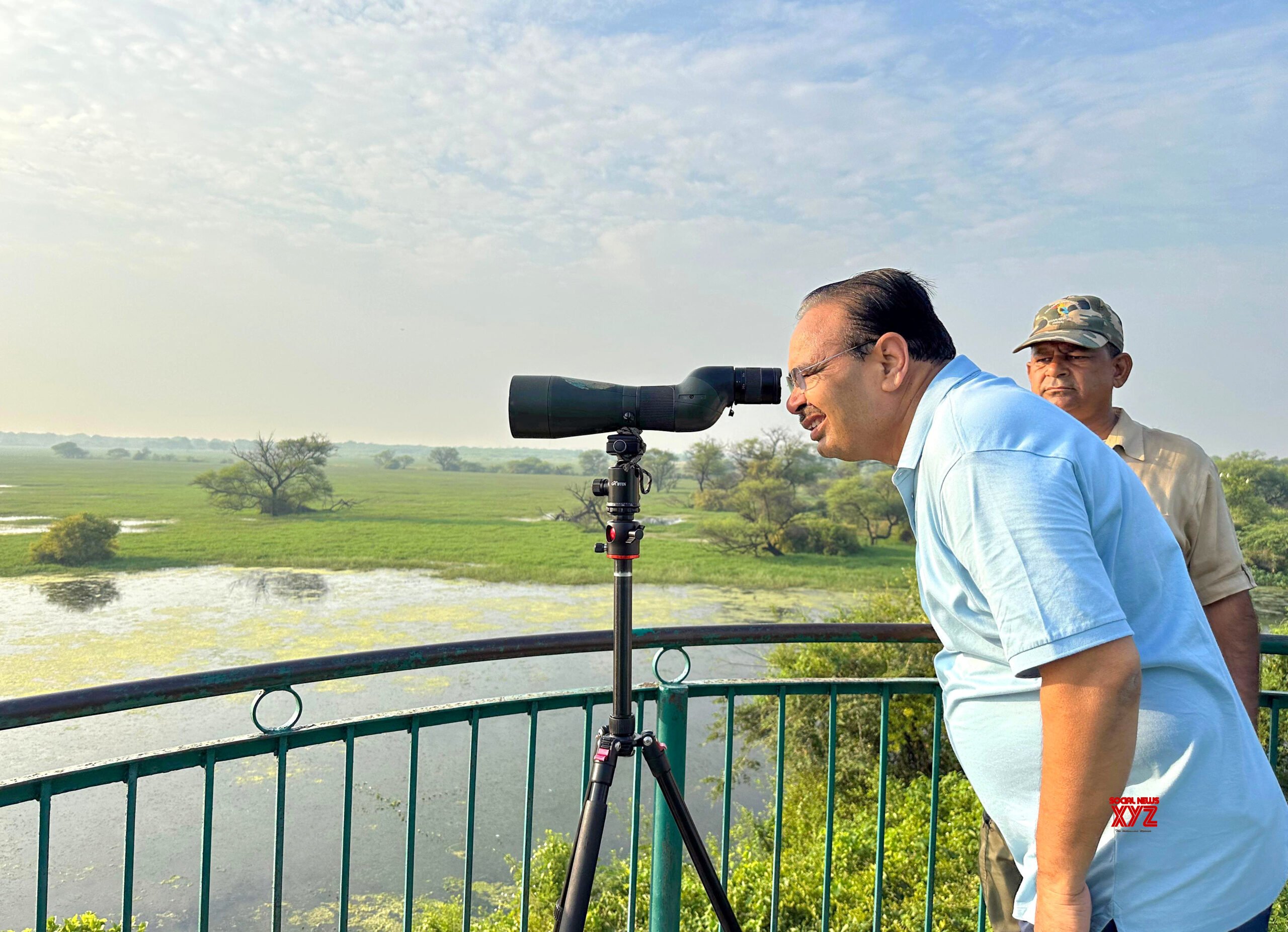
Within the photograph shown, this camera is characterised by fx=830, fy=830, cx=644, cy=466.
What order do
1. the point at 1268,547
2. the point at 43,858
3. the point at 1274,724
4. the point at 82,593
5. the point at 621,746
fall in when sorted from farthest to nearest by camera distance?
the point at 82,593 < the point at 1268,547 < the point at 1274,724 < the point at 621,746 < the point at 43,858

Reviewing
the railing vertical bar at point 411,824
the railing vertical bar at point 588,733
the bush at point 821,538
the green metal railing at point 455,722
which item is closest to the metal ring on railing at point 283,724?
the green metal railing at point 455,722

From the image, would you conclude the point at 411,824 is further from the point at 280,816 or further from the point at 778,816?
the point at 778,816

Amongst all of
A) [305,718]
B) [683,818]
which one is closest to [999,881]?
[683,818]

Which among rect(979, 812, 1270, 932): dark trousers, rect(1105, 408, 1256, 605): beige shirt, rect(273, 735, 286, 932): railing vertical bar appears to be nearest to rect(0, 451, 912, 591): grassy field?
rect(1105, 408, 1256, 605): beige shirt

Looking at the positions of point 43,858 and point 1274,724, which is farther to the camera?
point 1274,724

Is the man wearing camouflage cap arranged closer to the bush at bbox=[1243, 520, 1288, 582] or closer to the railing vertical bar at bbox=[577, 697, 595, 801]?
the railing vertical bar at bbox=[577, 697, 595, 801]

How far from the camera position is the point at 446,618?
4828 centimetres

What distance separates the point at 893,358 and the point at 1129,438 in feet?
3.70

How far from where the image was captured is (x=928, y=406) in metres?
0.98

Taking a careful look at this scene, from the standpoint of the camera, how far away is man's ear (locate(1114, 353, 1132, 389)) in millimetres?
1937

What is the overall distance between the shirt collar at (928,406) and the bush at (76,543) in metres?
62.4

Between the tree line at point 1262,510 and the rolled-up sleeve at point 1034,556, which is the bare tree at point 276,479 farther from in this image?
the rolled-up sleeve at point 1034,556

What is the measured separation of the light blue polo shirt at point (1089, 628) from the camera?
81 cm

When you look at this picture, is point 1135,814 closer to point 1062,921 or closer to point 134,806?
point 1062,921
